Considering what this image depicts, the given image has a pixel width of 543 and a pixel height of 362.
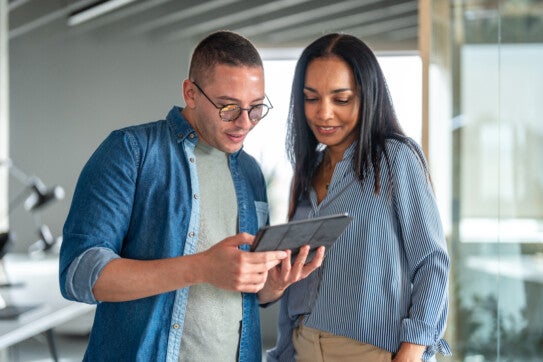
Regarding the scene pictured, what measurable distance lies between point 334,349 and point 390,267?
0.23 m

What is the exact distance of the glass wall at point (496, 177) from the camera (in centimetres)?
300

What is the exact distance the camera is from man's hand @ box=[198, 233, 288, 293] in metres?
1.43

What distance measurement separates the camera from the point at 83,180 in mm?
1596

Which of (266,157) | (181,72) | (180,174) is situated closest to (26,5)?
(181,72)

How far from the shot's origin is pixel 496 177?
127 inches

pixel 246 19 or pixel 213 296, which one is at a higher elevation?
pixel 246 19

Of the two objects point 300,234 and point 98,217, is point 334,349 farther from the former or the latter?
point 98,217

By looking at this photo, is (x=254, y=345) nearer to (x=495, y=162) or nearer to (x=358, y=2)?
(x=495, y=162)

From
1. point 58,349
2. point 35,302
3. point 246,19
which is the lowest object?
point 58,349

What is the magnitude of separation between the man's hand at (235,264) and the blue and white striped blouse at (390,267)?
1.18ft

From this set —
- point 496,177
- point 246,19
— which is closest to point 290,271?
point 496,177

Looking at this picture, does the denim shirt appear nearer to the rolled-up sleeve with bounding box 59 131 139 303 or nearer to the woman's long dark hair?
the rolled-up sleeve with bounding box 59 131 139 303

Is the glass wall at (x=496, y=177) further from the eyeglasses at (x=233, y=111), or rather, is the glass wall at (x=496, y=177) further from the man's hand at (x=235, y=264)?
the man's hand at (x=235, y=264)

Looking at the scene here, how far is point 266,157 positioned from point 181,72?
3.60ft
